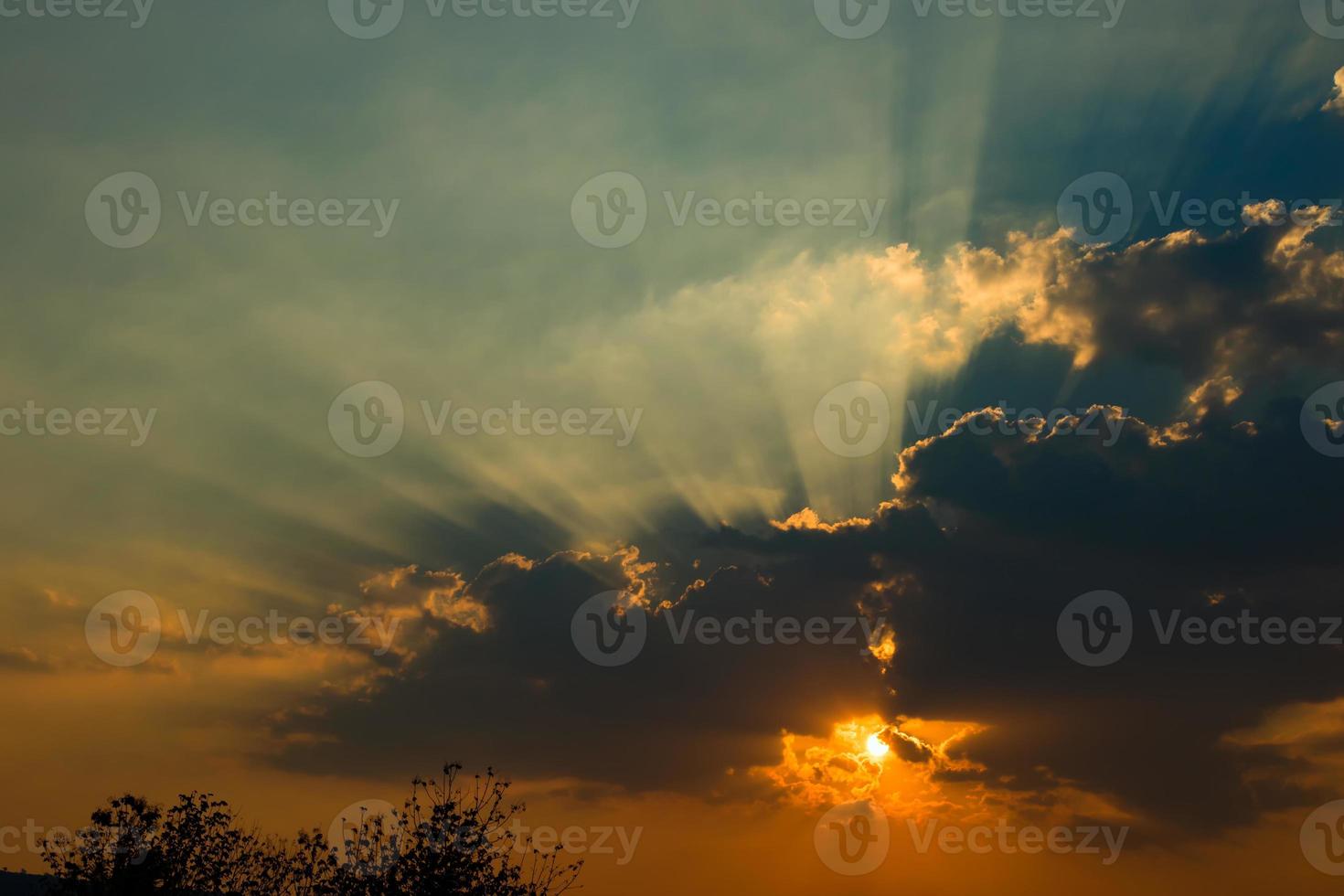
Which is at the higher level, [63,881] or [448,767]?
[448,767]

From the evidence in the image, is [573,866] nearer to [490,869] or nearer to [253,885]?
[490,869]

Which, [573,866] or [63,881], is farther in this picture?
[573,866]

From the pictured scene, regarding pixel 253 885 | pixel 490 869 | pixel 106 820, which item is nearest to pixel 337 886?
pixel 253 885

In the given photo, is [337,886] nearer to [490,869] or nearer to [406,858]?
[406,858]

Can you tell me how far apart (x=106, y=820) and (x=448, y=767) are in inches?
643

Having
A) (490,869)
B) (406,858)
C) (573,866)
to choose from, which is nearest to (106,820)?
(406,858)

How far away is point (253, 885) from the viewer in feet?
182

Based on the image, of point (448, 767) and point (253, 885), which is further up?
point (448, 767)

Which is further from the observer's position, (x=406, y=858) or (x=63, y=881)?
(x=406, y=858)

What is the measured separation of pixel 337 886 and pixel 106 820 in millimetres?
11883

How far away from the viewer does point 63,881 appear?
49469mm

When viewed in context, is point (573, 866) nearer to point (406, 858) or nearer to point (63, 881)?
point (406, 858)

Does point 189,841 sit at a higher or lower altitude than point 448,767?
lower

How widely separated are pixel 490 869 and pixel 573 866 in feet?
14.5
